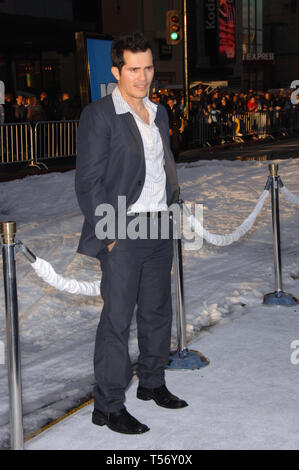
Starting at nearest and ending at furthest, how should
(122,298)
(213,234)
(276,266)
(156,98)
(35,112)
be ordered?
(122,298) < (213,234) < (276,266) < (35,112) < (156,98)

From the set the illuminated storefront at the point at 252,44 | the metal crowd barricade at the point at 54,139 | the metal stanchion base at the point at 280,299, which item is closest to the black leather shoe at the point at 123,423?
the metal stanchion base at the point at 280,299

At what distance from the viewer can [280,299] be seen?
6.23m

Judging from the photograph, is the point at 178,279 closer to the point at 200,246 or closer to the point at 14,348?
the point at 14,348

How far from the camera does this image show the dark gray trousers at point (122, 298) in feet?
12.6

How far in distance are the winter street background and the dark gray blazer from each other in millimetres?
1181

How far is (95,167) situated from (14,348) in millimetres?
982

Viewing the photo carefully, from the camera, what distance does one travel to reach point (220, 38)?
47719mm

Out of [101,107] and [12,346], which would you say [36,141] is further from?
[12,346]

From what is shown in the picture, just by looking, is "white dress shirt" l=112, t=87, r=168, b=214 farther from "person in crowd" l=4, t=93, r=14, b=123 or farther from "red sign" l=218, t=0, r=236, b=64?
A: "red sign" l=218, t=0, r=236, b=64

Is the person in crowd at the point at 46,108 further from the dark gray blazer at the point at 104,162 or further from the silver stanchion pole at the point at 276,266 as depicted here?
the dark gray blazer at the point at 104,162

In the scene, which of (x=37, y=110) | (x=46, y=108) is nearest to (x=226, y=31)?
(x=46, y=108)

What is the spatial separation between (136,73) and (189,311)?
2.84 meters

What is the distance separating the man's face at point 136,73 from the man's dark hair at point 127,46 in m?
0.02

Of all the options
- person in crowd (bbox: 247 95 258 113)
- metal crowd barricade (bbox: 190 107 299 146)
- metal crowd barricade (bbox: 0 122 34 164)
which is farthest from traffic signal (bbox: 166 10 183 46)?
person in crowd (bbox: 247 95 258 113)
